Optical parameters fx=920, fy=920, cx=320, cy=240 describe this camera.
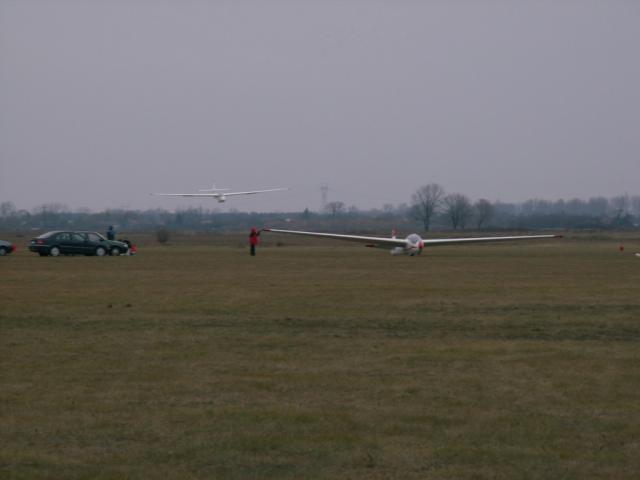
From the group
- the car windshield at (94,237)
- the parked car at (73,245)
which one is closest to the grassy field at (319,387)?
the parked car at (73,245)

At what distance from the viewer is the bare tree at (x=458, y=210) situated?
138m

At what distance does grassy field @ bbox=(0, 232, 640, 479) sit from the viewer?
6441 mm

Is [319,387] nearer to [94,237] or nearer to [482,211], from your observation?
[94,237]

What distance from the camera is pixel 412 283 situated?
73.8ft

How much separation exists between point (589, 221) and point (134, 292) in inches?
5274

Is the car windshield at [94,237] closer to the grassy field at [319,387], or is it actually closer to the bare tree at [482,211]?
the grassy field at [319,387]

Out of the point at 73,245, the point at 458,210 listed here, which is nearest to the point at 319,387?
the point at 73,245

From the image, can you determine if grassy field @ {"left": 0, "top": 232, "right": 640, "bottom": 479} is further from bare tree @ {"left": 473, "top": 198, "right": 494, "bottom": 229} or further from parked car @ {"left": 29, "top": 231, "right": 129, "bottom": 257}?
bare tree @ {"left": 473, "top": 198, "right": 494, "bottom": 229}

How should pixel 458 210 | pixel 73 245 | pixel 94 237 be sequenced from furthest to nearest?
pixel 458 210
pixel 94 237
pixel 73 245

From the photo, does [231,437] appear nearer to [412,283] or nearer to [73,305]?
[73,305]

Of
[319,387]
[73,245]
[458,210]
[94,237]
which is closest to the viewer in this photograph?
[319,387]

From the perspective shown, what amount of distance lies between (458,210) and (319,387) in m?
132

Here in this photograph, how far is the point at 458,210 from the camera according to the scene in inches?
5463

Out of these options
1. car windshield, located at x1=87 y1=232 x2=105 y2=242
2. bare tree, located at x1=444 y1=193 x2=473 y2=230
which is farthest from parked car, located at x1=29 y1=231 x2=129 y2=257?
bare tree, located at x1=444 y1=193 x2=473 y2=230
